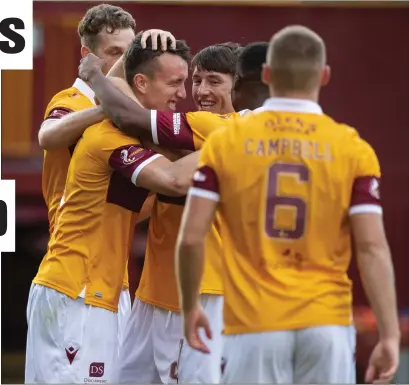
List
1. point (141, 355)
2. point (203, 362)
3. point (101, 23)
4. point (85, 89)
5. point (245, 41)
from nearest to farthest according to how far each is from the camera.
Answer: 1. point (203, 362)
2. point (141, 355)
3. point (85, 89)
4. point (101, 23)
5. point (245, 41)

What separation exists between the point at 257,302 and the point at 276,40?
108 cm

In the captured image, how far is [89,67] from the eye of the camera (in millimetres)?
6730

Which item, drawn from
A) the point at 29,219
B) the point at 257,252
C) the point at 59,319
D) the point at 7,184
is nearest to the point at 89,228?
the point at 59,319

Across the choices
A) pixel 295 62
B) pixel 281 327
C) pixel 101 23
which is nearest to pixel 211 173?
pixel 295 62

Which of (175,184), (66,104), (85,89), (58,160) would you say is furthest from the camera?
(85,89)

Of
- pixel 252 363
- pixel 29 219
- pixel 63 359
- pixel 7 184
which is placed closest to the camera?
pixel 252 363

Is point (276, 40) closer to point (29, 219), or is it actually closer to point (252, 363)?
point (252, 363)

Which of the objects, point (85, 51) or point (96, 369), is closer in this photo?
point (96, 369)

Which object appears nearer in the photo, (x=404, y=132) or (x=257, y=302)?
(x=257, y=302)

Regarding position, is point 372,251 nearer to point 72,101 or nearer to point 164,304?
point 164,304

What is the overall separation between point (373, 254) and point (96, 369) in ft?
6.61

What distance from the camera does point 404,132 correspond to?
48.2 feet

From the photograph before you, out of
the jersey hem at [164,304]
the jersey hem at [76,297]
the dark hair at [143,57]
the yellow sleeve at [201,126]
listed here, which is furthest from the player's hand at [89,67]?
the jersey hem at [164,304]

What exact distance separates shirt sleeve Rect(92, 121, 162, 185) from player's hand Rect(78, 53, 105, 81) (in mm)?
288
